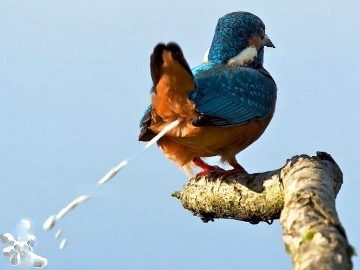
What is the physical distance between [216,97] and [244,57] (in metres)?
0.87

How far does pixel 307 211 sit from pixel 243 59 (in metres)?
2.95

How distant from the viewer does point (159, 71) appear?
4406mm

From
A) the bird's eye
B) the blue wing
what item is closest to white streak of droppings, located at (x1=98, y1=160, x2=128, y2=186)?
the blue wing

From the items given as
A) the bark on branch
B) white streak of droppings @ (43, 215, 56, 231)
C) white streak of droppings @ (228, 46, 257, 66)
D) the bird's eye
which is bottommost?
the bark on branch

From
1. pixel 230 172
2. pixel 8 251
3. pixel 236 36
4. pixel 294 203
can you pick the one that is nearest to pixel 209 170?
pixel 230 172

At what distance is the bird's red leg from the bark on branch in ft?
0.34

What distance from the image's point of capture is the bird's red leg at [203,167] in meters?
5.09

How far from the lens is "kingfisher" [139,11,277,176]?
453 cm

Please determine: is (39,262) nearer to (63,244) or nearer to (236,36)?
(63,244)

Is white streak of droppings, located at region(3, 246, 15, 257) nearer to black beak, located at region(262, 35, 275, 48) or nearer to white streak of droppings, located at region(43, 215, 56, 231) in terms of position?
white streak of droppings, located at region(43, 215, 56, 231)

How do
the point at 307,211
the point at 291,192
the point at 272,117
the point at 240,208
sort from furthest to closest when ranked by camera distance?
1. the point at 272,117
2. the point at 240,208
3. the point at 291,192
4. the point at 307,211

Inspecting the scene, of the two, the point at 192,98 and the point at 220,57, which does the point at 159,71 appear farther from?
the point at 220,57

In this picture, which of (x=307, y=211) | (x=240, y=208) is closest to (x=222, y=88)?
(x=240, y=208)

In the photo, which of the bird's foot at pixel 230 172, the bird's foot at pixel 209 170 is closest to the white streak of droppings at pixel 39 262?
the bird's foot at pixel 230 172
